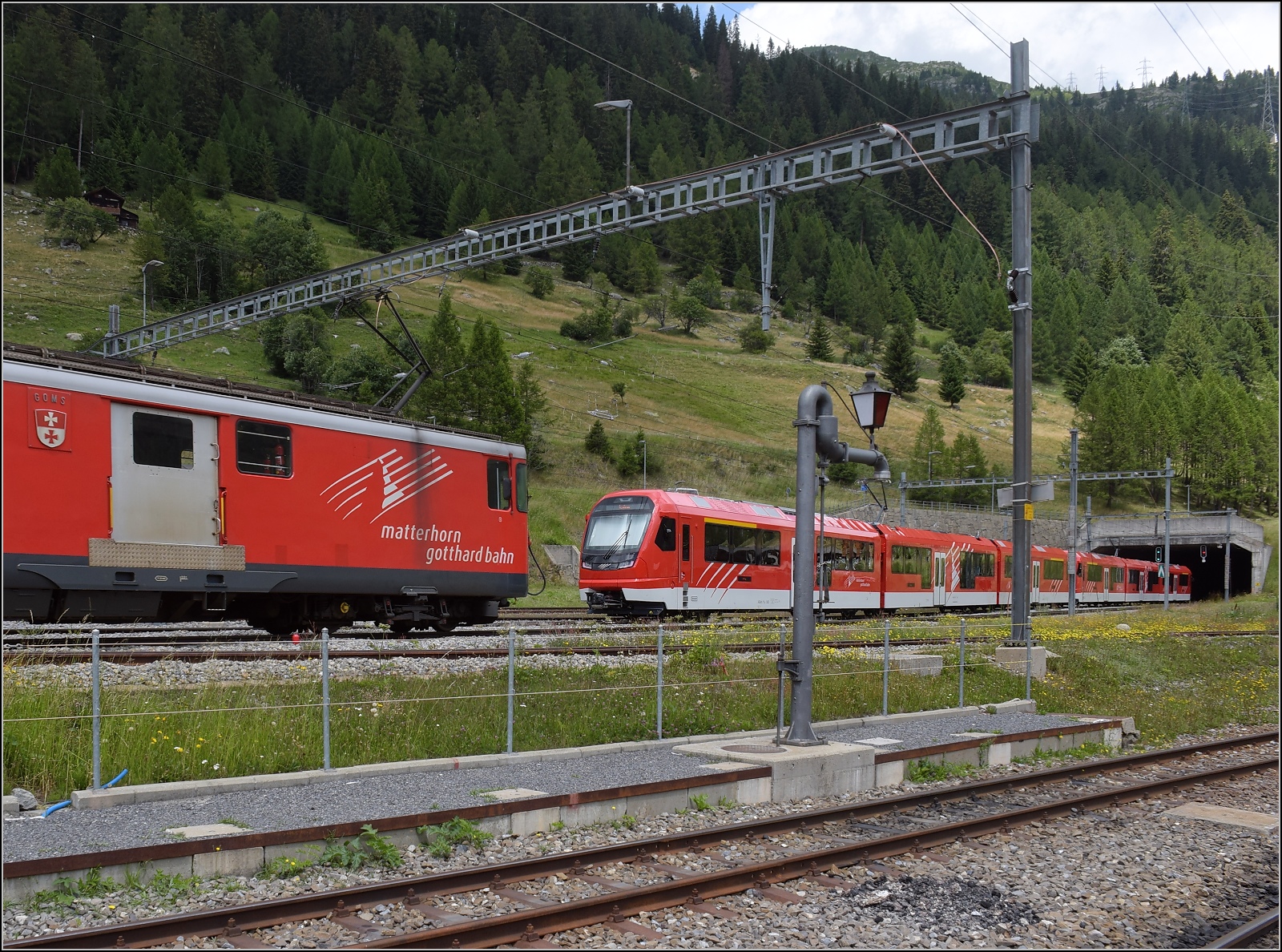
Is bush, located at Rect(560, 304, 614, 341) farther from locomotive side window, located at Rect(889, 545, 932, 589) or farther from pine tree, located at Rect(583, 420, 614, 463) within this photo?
locomotive side window, located at Rect(889, 545, 932, 589)

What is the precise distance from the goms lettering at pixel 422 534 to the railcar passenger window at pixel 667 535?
21.3 feet

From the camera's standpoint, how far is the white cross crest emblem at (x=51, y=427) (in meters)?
13.1

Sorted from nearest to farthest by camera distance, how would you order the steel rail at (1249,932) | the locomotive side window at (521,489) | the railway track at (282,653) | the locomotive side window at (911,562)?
the steel rail at (1249,932), the railway track at (282,653), the locomotive side window at (521,489), the locomotive side window at (911,562)

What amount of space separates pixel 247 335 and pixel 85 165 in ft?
127

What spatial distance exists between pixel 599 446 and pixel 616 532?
138 ft

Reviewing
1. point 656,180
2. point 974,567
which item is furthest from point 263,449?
point 656,180

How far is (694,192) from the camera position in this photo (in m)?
20.1

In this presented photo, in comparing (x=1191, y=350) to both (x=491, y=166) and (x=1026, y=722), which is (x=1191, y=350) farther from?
(x=1026, y=722)

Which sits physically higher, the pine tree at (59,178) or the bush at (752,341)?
the pine tree at (59,178)

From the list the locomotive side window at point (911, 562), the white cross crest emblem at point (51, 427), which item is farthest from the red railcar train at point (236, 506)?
the locomotive side window at point (911, 562)

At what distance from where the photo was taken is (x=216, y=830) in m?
7.33

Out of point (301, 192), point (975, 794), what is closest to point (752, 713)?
point (975, 794)

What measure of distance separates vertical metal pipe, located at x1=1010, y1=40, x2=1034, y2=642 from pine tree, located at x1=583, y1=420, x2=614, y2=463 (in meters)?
48.7

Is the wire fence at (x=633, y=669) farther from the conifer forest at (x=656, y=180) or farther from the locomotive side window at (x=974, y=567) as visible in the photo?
the conifer forest at (x=656, y=180)
